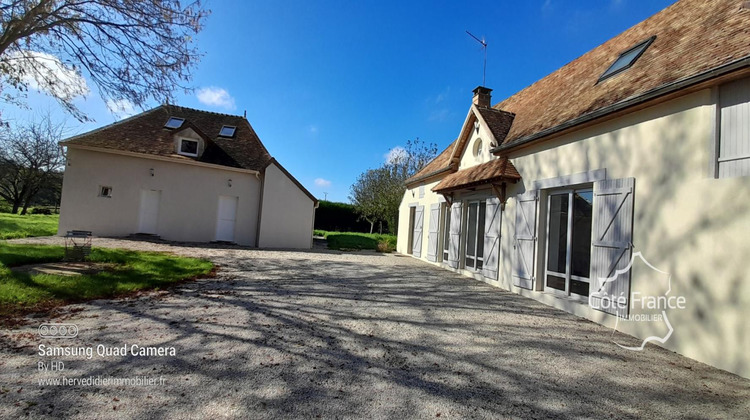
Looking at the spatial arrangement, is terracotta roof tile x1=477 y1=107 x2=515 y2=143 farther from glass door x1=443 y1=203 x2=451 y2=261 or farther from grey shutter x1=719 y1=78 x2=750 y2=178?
grey shutter x1=719 y1=78 x2=750 y2=178

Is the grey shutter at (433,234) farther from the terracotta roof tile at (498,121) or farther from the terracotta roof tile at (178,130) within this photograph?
the terracotta roof tile at (178,130)

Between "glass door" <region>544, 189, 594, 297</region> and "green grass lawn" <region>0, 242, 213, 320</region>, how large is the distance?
7314 millimetres

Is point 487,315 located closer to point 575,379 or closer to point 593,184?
point 575,379

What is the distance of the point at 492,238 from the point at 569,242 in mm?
2393

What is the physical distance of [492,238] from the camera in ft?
27.6

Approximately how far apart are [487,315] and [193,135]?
46.5 feet

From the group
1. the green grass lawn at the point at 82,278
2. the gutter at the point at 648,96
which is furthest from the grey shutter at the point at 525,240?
the green grass lawn at the point at 82,278

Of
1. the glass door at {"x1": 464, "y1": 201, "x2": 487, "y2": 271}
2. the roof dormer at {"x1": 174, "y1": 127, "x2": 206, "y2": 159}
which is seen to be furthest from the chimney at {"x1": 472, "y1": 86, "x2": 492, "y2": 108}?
the roof dormer at {"x1": 174, "y1": 127, "x2": 206, "y2": 159}

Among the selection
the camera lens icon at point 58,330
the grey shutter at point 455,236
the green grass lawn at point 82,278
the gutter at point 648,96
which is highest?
the gutter at point 648,96

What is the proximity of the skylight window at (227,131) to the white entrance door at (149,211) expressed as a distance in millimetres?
4150

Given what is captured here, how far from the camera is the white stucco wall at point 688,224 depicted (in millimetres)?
3705

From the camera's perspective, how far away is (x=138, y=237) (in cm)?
1359

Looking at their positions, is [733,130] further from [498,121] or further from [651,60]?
[498,121]

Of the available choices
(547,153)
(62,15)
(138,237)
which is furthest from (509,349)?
(138,237)
